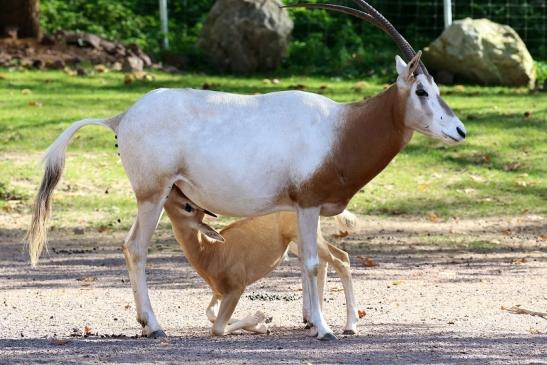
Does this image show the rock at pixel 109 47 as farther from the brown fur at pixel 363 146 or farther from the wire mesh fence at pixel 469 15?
the brown fur at pixel 363 146

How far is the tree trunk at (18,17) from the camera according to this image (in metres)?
18.6

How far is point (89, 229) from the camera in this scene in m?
12.4

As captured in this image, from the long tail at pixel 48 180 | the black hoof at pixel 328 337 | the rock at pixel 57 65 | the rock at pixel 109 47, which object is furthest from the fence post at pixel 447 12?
the black hoof at pixel 328 337

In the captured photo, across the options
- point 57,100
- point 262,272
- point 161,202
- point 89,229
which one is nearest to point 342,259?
point 262,272

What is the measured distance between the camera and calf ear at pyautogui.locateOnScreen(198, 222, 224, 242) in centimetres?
814

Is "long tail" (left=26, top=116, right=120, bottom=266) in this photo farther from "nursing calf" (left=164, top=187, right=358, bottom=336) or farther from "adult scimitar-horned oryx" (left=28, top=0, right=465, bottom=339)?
"nursing calf" (left=164, top=187, right=358, bottom=336)

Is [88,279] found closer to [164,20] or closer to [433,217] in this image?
[433,217]

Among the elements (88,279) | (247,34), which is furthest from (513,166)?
(88,279)

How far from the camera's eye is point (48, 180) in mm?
8445

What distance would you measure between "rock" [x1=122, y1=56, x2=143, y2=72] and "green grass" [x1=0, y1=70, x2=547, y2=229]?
0.31 m

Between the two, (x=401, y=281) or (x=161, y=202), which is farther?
(x=401, y=281)

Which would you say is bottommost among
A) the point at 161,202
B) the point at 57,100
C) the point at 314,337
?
the point at 57,100

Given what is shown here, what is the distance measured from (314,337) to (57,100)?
357 inches

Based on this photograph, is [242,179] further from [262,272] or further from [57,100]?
[57,100]
